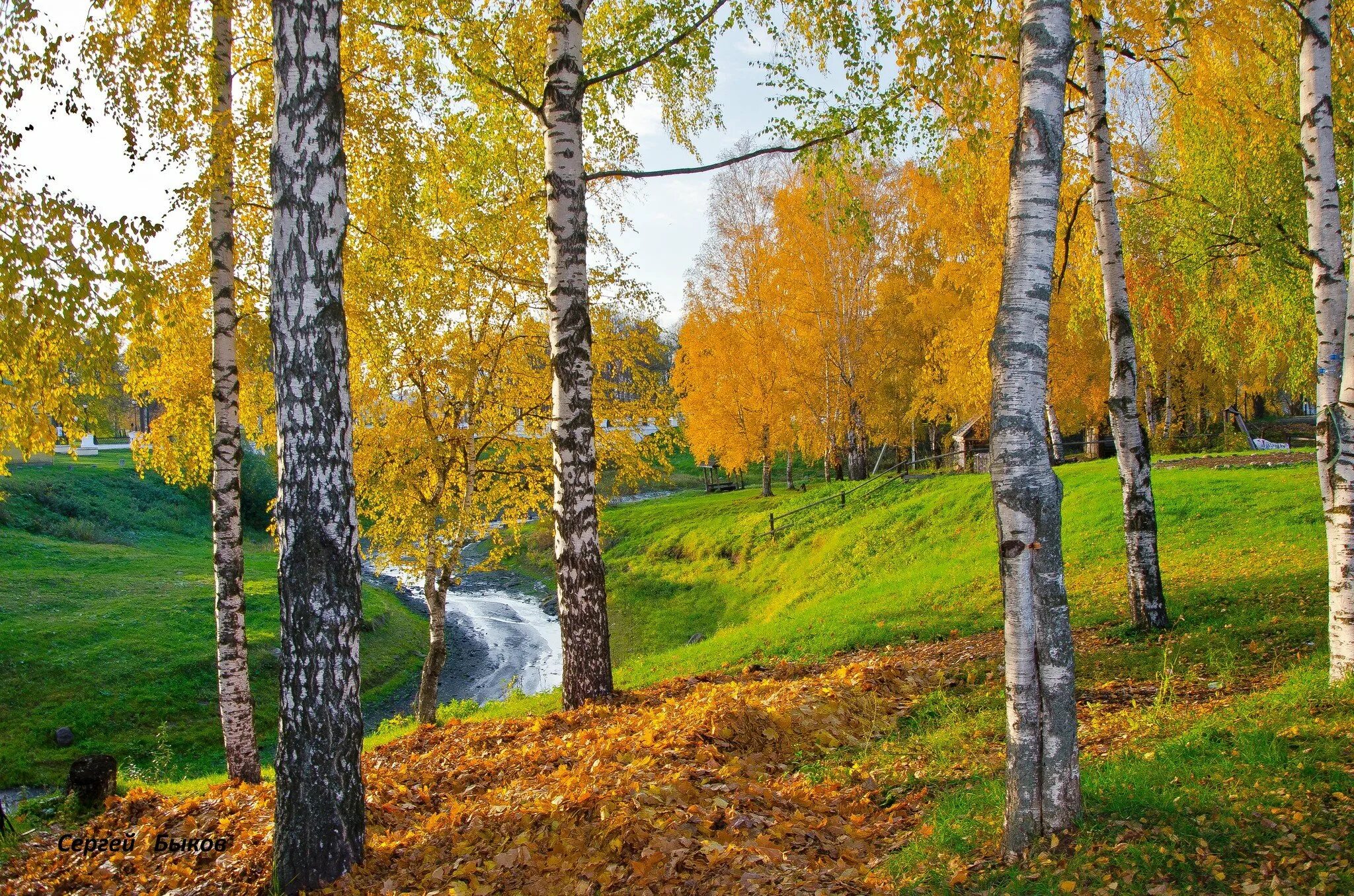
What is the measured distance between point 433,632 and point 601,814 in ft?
25.6

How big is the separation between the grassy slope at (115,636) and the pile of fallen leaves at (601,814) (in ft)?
31.8

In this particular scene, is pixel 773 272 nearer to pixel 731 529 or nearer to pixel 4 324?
pixel 731 529

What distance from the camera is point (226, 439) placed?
7.59 meters

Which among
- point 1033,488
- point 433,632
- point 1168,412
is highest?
point 1168,412

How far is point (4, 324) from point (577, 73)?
4847 mm

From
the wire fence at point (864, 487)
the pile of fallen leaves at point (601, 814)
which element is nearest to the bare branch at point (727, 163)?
the pile of fallen leaves at point (601, 814)

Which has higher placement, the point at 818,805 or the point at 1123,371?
the point at 1123,371

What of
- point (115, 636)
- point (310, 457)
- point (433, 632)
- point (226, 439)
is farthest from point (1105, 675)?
point (115, 636)

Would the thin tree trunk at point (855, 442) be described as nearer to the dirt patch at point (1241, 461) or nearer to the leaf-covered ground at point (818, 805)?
the dirt patch at point (1241, 461)

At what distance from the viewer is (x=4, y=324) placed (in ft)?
17.2

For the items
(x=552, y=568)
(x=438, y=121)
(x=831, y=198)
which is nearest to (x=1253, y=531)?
(x=831, y=198)

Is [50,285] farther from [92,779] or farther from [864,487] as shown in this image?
[864,487]

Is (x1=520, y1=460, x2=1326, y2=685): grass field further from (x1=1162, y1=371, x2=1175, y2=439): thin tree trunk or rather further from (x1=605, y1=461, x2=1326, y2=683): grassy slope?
(x1=1162, y1=371, x2=1175, y2=439): thin tree trunk

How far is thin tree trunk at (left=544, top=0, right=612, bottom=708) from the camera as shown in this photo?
7164 mm
